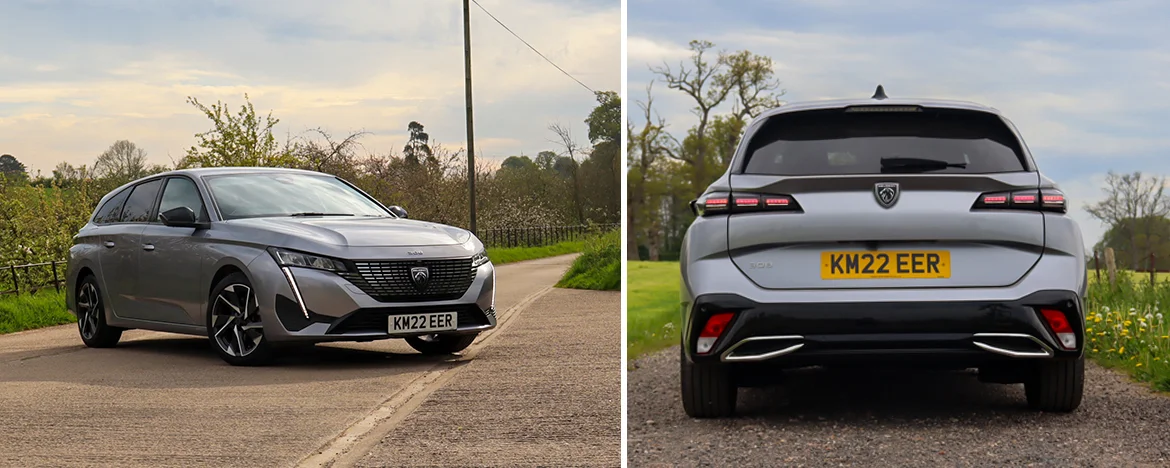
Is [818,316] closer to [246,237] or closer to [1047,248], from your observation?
[1047,248]

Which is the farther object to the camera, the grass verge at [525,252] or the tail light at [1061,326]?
the grass verge at [525,252]

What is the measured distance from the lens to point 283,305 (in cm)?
729

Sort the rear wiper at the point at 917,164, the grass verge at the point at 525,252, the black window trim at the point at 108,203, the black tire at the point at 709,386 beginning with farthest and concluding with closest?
the grass verge at the point at 525,252 < the black window trim at the point at 108,203 < the black tire at the point at 709,386 < the rear wiper at the point at 917,164

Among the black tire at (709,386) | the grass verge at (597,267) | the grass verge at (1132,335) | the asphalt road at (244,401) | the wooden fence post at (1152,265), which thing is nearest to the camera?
the asphalt road at (244,401)

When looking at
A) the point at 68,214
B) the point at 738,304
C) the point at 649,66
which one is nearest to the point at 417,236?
the point at 738,304

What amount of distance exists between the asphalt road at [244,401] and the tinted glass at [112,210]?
1011mm

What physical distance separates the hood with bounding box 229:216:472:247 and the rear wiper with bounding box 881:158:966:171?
3608mm

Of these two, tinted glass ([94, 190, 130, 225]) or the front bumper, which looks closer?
the front bumper

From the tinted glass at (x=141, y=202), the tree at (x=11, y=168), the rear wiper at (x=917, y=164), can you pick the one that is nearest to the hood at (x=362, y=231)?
the tinted glass at (x=141, y=202)

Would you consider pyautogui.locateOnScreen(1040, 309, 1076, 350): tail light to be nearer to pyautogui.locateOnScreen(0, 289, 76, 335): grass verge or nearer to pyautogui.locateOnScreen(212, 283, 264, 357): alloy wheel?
pyautogui.locateOnScreen(212, 283, 264, 357): alloy wheel

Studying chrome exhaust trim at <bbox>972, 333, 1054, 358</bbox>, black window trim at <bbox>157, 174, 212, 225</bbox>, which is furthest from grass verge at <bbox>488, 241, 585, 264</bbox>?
chrome exhaust trim at <bbox>972, 333, 1054, 358</bbox>

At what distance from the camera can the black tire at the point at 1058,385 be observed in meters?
5.06

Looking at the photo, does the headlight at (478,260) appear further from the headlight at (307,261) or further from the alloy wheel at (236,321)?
the alloy wheel at (236,321)

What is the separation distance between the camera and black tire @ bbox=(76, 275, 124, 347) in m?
9.29
